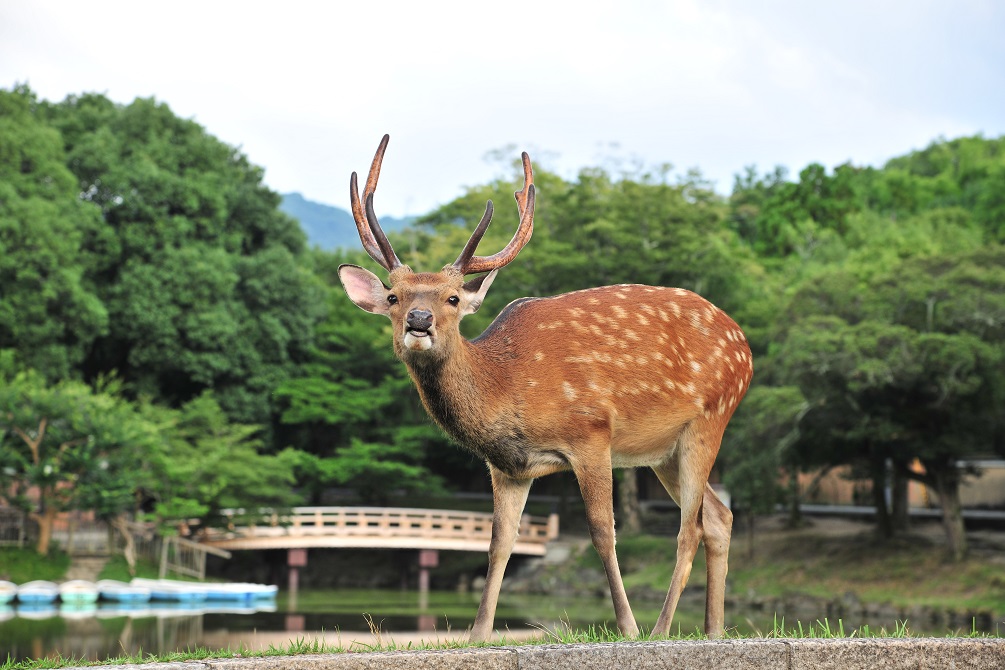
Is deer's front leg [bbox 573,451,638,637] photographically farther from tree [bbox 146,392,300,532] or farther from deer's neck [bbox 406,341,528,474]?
tree [bbox 146,392,300,532]

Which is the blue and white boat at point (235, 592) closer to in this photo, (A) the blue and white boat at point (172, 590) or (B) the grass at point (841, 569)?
(A) the blue and white boat at point (172, 590)

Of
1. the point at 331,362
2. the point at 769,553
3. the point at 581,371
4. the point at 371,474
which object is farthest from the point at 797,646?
the point at 331,362

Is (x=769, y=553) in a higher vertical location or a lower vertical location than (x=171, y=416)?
lower

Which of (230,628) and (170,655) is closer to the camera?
(170,655)

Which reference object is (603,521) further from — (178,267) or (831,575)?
(178,267)

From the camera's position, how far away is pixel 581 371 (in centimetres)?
587

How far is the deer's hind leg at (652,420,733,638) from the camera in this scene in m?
6.00

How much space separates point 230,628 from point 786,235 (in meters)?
30.2

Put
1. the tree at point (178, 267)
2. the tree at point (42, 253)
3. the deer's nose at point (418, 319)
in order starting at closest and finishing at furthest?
the deer's nose at point (418, 319)
the tree at point (42, 253)
the tree at point (178, 267)

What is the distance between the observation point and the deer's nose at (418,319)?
5.16 metres

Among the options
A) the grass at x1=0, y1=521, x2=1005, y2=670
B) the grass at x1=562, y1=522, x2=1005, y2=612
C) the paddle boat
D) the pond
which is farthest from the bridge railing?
the paddle boat

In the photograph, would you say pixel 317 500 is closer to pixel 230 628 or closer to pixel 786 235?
pixel 230 628

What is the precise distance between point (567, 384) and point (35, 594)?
18.4m

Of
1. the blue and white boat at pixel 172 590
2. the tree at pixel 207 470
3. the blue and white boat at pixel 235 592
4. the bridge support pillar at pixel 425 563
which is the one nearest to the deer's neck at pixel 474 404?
the blue and white boat at pixel 172 590
